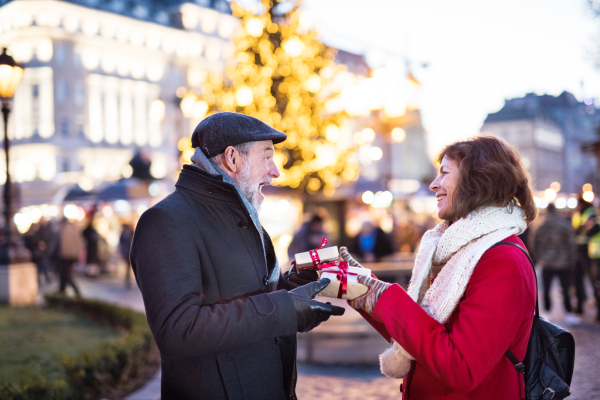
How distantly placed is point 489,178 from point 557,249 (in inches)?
308

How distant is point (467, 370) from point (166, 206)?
4.18ft

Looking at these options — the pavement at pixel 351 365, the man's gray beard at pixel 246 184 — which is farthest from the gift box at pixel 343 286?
the pavement at pixel 351 365

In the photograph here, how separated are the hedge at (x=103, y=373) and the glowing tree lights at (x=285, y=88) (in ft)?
16.2

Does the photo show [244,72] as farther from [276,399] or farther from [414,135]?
[414,135]

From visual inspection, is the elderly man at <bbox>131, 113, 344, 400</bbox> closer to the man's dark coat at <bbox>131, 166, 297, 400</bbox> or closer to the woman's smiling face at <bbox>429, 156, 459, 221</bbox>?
the man's dark coat at <bbox>131, 166, 297, 400</bbox>

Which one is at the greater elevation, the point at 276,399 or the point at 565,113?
the point at 565,113

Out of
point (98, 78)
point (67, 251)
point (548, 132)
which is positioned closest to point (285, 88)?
point (67, 251)

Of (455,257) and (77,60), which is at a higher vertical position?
(77,60)

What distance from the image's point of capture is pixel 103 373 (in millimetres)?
5117

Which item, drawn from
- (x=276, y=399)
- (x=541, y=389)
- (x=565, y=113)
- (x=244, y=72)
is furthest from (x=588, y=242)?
(x=565, y=113)

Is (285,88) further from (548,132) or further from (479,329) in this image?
(548,132)

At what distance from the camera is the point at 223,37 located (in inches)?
2699

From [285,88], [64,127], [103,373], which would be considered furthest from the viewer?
[64,127]

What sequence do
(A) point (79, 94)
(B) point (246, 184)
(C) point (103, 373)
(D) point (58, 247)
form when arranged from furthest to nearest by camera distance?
(A) point (79, 94)
(D) point (58, 247)
(C) point (103, 373)
(B) point (246, 184)
